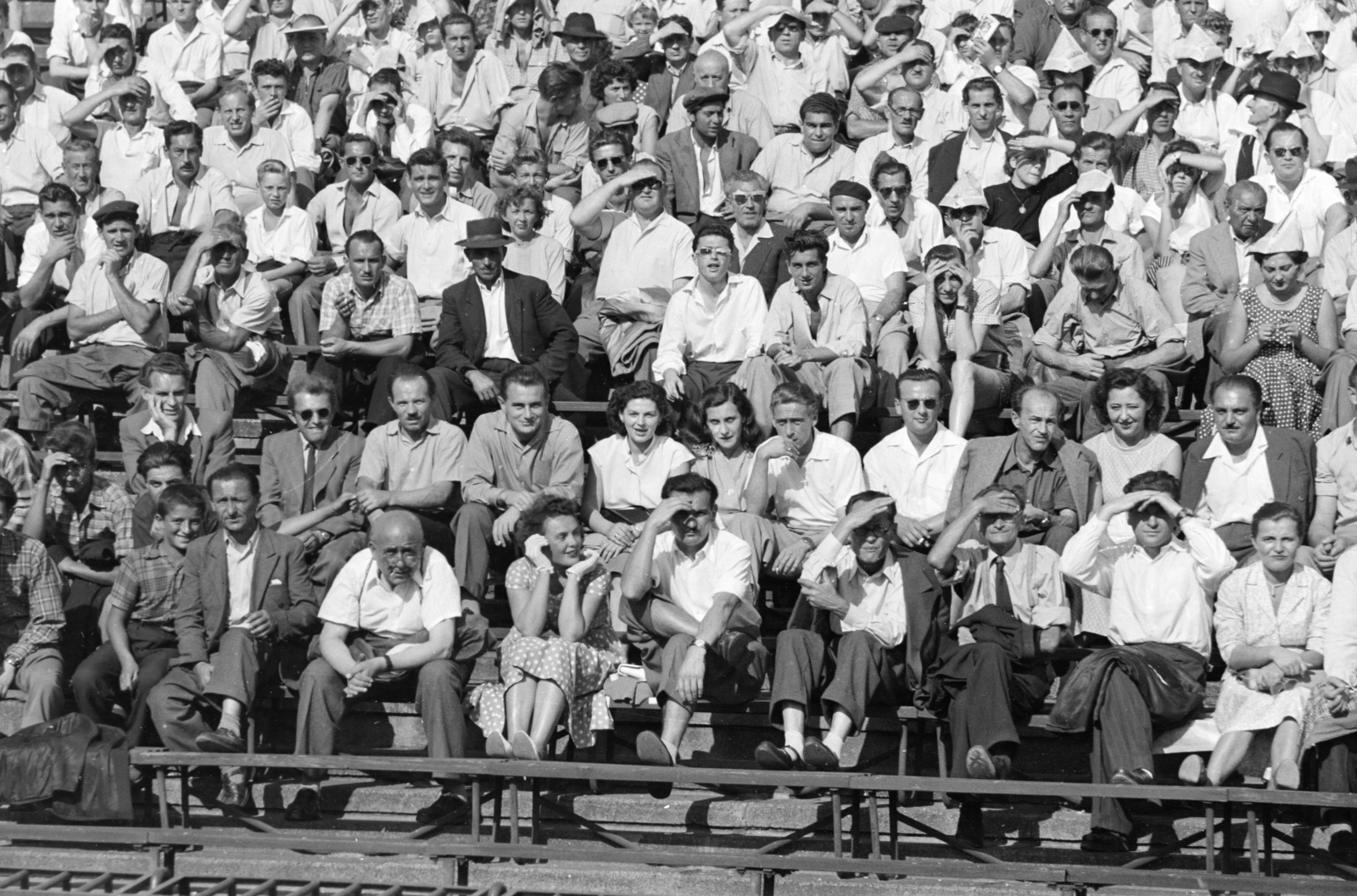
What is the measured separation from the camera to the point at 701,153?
11.9 m

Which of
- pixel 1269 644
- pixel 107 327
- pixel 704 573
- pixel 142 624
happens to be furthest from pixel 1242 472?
pixel 107 327

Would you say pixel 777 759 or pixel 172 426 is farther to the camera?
pixel 172 426

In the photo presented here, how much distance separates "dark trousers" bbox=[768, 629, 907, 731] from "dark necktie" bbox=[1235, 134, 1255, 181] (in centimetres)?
479

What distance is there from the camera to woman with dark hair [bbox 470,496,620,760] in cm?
809

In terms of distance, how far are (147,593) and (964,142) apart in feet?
18.5

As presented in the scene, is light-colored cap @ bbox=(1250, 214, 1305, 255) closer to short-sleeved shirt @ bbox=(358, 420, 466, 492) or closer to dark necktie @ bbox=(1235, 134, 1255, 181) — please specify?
dark necktie @ bbox=(1235, 134, 1255, 181)

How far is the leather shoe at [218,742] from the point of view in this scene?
8.08 m

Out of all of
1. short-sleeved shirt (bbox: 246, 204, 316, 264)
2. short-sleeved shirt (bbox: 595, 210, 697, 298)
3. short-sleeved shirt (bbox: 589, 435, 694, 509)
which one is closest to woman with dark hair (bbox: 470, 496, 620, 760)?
short-sleeved shirt (bbox: 589, 435, 694, 509)

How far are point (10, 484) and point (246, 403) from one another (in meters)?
1.81

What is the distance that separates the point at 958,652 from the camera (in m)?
8.07

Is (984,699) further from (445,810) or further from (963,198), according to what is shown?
(963,198)

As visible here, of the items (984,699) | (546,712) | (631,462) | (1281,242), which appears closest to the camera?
(984,699)

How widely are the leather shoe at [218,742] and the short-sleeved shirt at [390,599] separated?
617 millimetres

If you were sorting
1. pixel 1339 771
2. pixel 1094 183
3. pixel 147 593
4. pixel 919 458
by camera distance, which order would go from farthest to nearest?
pixel 1094 183
pixel 919 458
pixel 147 593
pixel 1339 771
